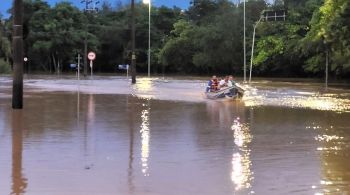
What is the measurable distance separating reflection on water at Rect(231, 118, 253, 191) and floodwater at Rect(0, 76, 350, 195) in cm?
2

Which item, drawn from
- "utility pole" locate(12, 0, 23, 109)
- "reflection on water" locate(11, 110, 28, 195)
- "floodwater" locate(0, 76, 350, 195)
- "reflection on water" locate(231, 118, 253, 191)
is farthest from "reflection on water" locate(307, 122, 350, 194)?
"utility pole" locate(12, 0, 23, 109)

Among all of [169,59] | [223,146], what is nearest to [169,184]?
[223,146]

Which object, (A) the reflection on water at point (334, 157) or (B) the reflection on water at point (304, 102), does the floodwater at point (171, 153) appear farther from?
(B) the reflection on water at point (304, 102)

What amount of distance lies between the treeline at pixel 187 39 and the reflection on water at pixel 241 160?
1678 inches

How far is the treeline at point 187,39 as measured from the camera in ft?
264

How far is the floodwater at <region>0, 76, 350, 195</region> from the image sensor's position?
9.03m

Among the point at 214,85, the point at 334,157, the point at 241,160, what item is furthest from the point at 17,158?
the point at 214,85

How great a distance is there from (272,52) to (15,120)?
6643cm

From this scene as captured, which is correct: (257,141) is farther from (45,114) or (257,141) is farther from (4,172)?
(45,114)

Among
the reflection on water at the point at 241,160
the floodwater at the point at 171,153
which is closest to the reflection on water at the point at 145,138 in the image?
the floodwater at the point at 171,153

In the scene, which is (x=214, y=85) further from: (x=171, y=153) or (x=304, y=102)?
(x=171, y=153)

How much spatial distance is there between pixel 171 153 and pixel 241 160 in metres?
1.51

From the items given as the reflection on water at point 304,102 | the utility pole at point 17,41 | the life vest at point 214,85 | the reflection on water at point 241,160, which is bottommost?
the reflection on water at point 241,160

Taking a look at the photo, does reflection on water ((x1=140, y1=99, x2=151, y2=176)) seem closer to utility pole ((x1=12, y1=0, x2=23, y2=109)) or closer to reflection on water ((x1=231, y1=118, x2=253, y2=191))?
reflection on water ((x1=231, y1=118, x2=253, y2=191))
